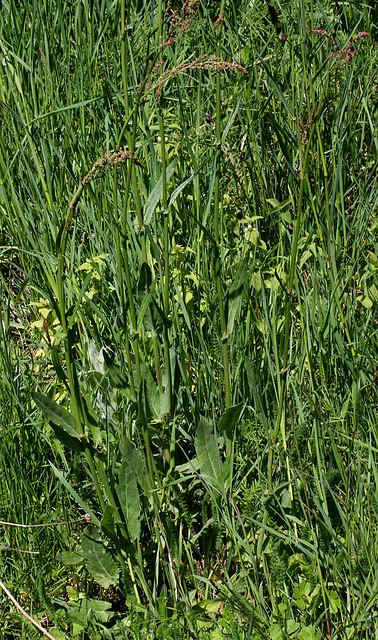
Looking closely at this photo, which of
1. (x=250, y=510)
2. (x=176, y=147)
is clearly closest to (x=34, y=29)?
(x=176, y=147)

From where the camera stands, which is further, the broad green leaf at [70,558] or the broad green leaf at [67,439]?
the broad green leaf at [70,558]

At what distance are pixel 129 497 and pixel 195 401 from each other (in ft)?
1.62

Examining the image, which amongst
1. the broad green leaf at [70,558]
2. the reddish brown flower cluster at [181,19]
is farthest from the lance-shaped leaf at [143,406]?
the reddish brown flower cluster at [181,19]

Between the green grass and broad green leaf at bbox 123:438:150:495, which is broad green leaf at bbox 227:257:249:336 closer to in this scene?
the green grass

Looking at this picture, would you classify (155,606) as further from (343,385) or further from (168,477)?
(343,385)

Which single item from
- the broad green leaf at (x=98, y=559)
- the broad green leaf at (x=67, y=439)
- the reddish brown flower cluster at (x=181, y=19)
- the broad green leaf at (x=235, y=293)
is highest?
the reddish brown flower cluster at (x=181, y=19)

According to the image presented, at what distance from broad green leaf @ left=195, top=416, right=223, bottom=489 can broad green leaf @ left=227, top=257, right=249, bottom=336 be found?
0.89ft

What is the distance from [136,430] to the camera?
166 cm

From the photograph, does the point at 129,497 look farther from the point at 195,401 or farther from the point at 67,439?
the point at 195,401

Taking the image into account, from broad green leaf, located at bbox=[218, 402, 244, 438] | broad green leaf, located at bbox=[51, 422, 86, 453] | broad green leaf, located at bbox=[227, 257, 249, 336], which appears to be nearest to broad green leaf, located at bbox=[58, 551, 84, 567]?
broad green leaf, located at bbox=[51, 422, 86, 453]

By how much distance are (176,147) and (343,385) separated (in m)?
1.21

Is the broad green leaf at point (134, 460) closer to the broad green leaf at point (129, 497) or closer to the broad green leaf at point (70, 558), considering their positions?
the broad green leaf at point (129, 497)

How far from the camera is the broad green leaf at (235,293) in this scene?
1.36m

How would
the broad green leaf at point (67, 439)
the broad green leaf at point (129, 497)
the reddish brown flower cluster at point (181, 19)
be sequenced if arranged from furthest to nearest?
the broad green leaf at point (129, 497), the broad green leaf at point (67, 439), the reddish brown flower cluster at point (181, 19)
